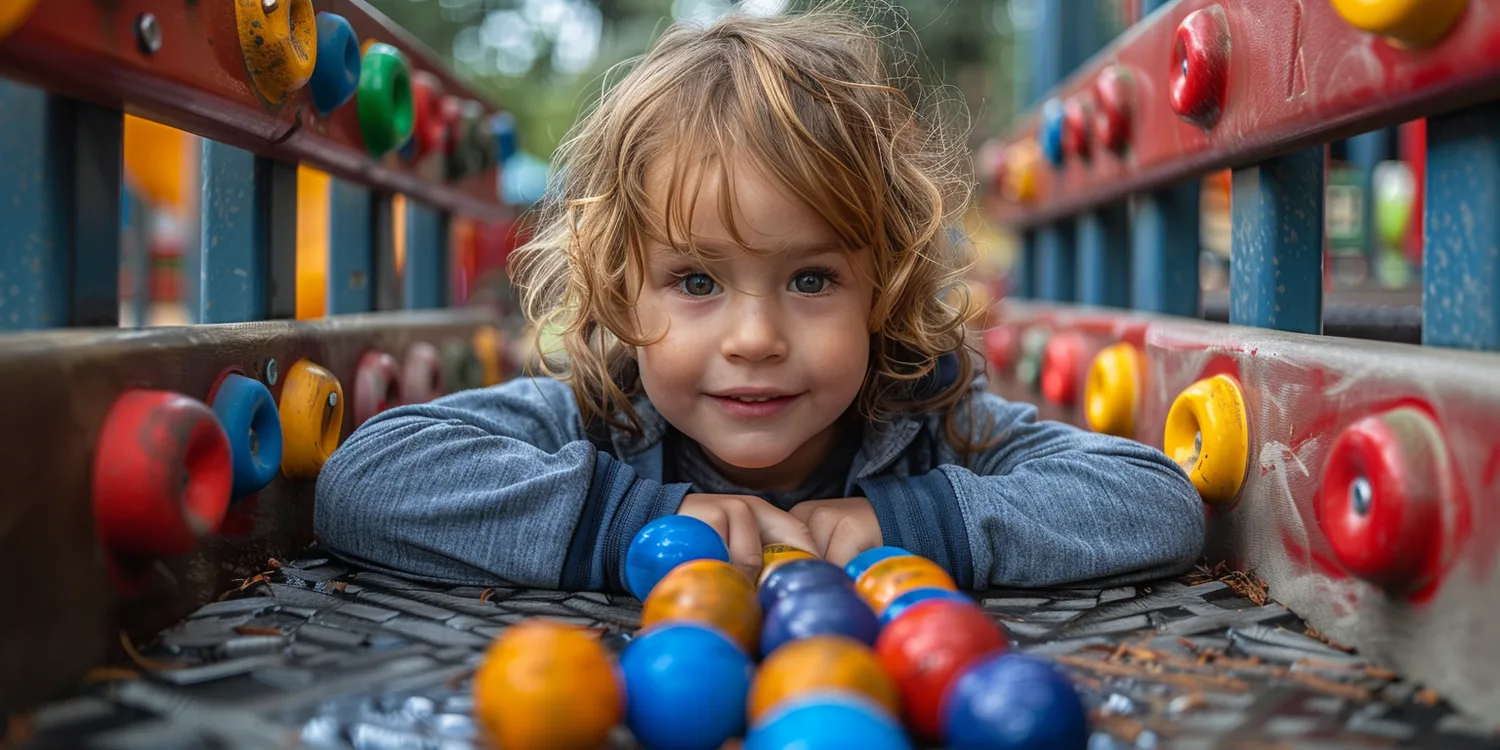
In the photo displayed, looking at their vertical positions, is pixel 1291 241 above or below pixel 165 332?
above

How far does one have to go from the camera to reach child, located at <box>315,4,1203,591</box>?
1434mm

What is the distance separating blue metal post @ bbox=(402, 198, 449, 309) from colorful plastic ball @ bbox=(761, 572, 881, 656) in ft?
7.93

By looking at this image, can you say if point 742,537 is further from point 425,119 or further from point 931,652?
point 425,119

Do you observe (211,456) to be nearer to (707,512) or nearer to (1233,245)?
(707,512)

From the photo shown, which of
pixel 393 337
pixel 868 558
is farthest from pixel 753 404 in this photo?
pixel 393 337

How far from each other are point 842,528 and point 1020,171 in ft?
9.24

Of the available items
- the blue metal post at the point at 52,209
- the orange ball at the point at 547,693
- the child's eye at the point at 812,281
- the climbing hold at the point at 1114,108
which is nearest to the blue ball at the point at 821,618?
the orange ball at the point at 547,693

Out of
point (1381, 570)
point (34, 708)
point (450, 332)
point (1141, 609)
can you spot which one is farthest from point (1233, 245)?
point (450, 332)

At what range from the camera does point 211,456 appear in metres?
1.17

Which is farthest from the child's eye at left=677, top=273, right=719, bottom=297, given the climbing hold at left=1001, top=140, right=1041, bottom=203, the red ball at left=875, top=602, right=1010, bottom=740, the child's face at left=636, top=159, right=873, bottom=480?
the climbing hold at left=1001, top=140, right=1041, bottom=203

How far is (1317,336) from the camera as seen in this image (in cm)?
141

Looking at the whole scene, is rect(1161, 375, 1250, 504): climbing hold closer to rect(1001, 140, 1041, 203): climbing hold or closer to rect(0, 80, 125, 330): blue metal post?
rect(0, 80, 125, 330): blue metal post

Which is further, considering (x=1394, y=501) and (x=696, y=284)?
(x=696, y=284)

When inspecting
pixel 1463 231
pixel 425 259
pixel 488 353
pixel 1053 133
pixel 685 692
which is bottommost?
pixel 685 692
